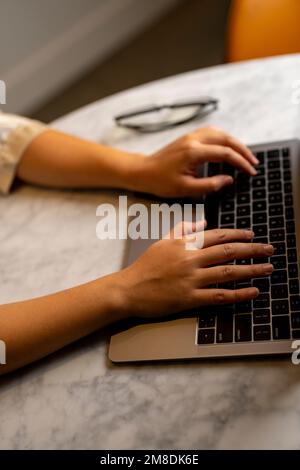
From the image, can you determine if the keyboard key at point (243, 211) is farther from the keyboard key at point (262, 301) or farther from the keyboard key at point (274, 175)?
the keyboard key at point (262, 301)

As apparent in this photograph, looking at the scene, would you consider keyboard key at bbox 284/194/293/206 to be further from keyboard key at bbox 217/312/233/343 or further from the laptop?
keyboard key at bbox 217/312/233/343

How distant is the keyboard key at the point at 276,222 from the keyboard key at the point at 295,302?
133mm

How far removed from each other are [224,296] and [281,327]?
82 millimetres

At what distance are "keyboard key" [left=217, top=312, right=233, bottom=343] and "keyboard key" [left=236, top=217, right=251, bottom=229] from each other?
165 millimetres

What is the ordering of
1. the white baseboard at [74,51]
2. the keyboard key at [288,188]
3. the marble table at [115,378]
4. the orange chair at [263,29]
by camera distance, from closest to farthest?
the marble table at [115,378], the keyboard key at [288,188], the orange chair at [263,29], the white baseboard at [74,51]

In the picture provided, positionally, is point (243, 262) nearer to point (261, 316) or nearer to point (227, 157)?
point (261, 316)

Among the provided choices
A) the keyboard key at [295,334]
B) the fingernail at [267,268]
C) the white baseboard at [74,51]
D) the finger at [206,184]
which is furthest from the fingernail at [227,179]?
the white baseboard at [74,51]

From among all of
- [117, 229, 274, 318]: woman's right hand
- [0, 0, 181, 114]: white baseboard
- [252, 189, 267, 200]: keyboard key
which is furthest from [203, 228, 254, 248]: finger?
[0, 0, 181, 114]: white baseboard

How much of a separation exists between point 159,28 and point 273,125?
181 centimetres

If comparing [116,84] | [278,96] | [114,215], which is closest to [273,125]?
[278,96]

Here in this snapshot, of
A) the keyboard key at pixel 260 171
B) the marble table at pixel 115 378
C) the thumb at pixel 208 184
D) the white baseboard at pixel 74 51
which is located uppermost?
the white baseboard at pixel 74 51

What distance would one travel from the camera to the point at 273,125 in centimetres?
99

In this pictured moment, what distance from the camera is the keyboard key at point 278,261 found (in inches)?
30.4

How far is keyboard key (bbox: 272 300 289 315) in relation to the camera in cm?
72
